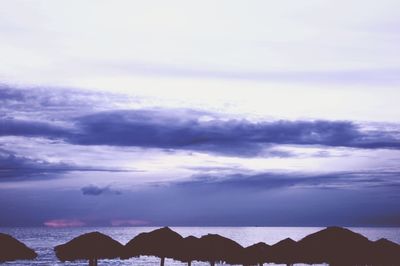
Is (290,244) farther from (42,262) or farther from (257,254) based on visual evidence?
(42,262)

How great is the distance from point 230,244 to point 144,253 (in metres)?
3.94

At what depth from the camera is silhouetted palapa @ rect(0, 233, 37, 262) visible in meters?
19.6

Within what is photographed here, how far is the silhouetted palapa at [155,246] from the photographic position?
924 inches

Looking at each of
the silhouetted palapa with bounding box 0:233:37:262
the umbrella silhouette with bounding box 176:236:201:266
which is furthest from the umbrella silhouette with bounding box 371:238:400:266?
the silhouetted palapa with bounding box 0:233:37:262

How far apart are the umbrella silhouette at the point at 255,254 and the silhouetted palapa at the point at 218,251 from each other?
1.06ft

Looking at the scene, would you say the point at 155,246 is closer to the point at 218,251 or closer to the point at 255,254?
the point at 218,251

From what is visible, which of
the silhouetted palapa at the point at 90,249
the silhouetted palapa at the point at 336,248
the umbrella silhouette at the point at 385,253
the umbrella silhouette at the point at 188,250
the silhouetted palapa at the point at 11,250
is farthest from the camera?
the umbrella silhouette at the point at 188,250

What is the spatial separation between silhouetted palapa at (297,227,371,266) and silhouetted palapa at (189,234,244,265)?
158 inches

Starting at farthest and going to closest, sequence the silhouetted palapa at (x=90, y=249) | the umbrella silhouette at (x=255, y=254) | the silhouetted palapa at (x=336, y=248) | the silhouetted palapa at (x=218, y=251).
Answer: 1. the umbrella silhouette at (x=255, y=254)
2. the silhouetted palapa at (x=218, y=251)
3. the silhouetted palapa at (x=90, y=249)
4. the silhouetted palapa at (x=336, y=248)

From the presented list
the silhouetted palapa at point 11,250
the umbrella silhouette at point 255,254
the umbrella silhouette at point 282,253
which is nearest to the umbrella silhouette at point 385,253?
the umbrella silhouette at point 282,253

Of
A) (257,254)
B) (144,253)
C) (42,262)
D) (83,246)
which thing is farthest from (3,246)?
(42,262)

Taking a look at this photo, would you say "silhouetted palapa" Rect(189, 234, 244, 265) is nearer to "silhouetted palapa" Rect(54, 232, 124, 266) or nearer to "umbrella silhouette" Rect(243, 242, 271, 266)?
"umbrella silhouette" Rect(243, 242, 271, 266)

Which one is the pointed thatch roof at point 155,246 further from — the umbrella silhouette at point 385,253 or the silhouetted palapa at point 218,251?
the umbrella silhouette at point 385,253

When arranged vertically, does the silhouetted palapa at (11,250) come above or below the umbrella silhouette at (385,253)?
above
